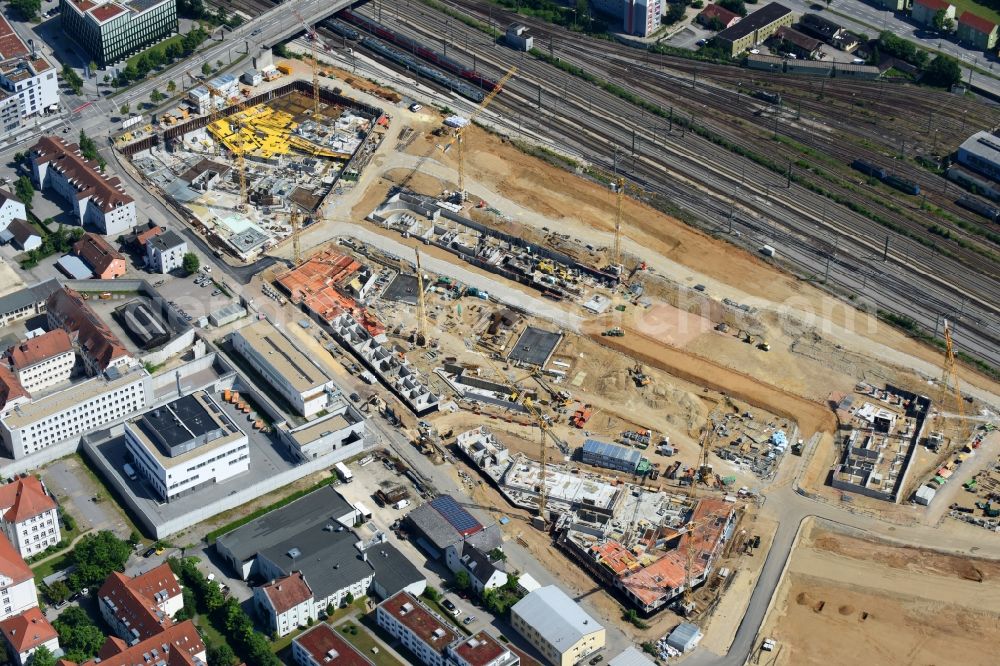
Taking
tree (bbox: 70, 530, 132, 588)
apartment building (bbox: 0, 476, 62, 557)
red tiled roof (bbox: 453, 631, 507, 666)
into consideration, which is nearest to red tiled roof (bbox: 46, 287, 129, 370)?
apartment building (bbox: 0, 476, 62, 557)

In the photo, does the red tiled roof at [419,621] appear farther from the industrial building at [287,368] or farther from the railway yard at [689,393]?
the industrial building at [287,368]

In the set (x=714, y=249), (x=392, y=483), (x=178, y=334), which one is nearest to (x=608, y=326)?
(x=714, y=249)

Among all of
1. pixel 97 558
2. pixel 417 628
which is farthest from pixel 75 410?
pixel 417 628

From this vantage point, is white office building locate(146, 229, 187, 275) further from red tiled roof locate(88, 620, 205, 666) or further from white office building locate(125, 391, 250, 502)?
red tiled roof locate(88, 620, 205, 666)

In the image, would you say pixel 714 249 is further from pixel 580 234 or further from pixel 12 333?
pixel 12 333

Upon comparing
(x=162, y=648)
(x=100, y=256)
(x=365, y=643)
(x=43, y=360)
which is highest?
(x=100, y=256)

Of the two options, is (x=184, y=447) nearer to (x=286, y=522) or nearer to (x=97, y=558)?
(x=286, y=522)
